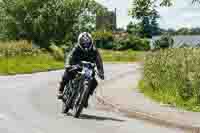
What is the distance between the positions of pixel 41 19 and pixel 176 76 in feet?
195

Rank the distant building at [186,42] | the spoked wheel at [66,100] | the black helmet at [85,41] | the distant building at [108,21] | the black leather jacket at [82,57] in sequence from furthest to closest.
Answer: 1. the distant building at [108,21]
2. the distant building at [186,42]
3. the spoked wheel at [66,100]
4. the black leather jacket at [82,57]
5. the black helmet at [85,41]

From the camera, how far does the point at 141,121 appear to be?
1491cm

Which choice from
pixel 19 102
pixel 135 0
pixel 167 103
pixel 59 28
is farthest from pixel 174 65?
pixel 59 28

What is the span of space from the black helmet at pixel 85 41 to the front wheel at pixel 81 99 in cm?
84

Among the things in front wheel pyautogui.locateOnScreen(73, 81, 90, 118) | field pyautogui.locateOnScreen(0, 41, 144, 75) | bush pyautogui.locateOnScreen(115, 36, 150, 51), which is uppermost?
front wheel pyautogui.locateOnScreen(73, 81, 90, 118)

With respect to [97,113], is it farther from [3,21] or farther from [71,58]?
[3,21]

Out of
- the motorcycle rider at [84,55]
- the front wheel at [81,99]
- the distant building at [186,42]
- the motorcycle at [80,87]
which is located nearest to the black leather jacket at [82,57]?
the motorcycle rider at [84,55]

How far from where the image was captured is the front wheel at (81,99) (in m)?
14.9

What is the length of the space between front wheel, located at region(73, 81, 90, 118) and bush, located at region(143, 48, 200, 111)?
303 cm

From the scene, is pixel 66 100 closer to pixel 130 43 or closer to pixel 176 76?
pixel 176 76

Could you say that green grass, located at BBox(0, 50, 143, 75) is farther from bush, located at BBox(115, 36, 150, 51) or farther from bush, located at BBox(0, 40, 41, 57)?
bush, located at BBox(115, 36, 150, 51)

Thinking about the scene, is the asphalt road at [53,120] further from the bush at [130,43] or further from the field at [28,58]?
the bush at [130,43]

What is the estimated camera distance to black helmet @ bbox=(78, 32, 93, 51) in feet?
49.5

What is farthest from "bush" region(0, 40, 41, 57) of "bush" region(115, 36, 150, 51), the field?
"bush" region(115, 36, 150, 51)
